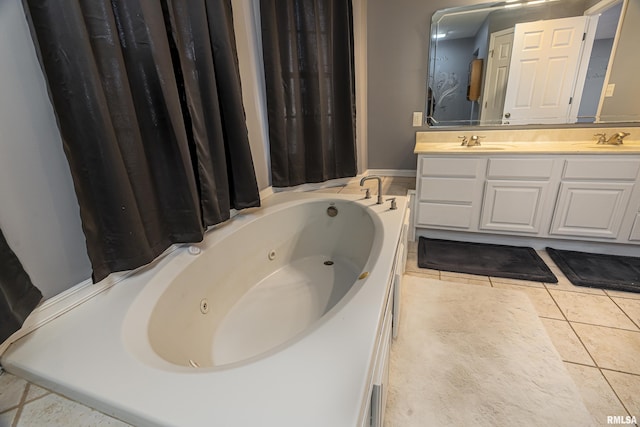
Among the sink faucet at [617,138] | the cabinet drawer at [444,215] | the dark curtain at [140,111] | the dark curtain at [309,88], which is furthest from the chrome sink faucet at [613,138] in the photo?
the dark curtain at [140,111]

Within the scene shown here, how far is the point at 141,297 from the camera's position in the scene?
98cm

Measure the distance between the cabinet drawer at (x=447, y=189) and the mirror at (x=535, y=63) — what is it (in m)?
0.65

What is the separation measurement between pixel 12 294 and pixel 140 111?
2.18 feet

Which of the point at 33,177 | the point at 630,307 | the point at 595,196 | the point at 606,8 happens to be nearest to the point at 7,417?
the point at 33,177

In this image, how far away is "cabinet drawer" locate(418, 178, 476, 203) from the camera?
2166 millimetres

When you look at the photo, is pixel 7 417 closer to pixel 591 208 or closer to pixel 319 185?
pixel 319 185

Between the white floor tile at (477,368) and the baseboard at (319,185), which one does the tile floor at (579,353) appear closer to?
the white floor tile at (477,368)

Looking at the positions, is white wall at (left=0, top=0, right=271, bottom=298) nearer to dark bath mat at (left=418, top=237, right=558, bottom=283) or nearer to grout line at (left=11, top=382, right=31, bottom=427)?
grout line at (left=11, top=382, right=31, bottom=427)

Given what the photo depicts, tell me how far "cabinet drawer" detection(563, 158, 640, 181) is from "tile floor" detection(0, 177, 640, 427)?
0.63 m

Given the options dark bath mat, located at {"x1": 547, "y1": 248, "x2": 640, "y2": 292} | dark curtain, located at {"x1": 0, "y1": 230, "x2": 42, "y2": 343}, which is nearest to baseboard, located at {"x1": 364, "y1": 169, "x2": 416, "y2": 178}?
dark bath mat, located at {"x1": 547, "y1": 248, "x2": 640, "y2": 292}

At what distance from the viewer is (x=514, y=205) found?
2111mm

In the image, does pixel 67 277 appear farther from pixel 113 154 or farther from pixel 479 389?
pixel 479 389

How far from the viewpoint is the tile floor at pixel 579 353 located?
0.67 m

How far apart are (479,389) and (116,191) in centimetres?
156
